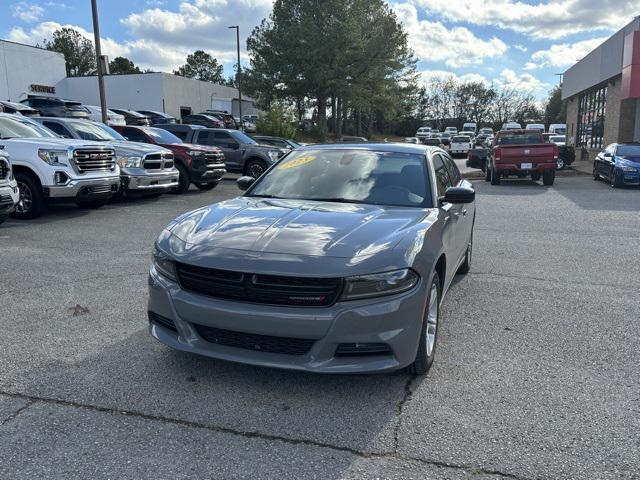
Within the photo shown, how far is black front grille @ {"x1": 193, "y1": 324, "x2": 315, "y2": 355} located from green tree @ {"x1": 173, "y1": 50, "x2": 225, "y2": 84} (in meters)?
109

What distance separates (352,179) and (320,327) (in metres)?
1.99

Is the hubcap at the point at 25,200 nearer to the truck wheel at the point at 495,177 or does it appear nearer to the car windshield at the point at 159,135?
the car windshield at the point at 159,135

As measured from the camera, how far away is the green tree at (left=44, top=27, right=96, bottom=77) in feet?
266

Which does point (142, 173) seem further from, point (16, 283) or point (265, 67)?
point (265, 67)

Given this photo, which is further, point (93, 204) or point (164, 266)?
point (93, 204)

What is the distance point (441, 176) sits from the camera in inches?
207

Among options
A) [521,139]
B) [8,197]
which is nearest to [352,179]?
[8,197]

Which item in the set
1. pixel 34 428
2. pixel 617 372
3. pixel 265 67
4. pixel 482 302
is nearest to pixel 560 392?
pixel 617 372

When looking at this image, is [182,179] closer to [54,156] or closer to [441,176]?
[54,156]

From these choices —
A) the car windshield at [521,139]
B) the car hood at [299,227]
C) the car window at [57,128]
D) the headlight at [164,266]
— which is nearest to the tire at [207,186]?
the car window at [57,128]

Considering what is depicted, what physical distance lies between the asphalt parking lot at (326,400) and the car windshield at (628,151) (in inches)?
528

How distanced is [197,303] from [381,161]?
238 cm

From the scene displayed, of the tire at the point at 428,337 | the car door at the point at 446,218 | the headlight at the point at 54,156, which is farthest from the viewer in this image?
the headlight at the point at 54,156

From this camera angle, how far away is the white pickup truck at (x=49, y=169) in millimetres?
9844
